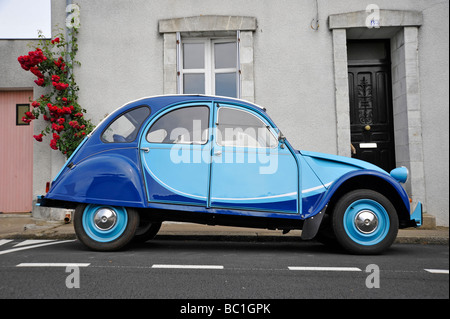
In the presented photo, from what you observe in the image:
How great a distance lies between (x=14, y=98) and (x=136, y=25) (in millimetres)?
3171

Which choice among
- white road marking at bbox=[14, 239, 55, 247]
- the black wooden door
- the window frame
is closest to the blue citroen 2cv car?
white road marking at bbox=[14, 239, 55, 247]

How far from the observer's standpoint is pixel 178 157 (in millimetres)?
4918

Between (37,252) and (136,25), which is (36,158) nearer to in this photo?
(136,25)

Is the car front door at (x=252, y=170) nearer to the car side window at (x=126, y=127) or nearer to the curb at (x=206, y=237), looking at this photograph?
the car side window at (x=126, y=127)

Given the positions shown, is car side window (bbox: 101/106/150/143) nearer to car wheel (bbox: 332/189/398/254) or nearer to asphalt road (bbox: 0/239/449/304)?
asphalt road (bbox: 0/239/449/304)

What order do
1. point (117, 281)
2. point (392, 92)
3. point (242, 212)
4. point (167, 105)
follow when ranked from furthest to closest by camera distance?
1. point (392, 92)
2. point (167, 105)
3. point (242, 212)
4. point (117, 281)

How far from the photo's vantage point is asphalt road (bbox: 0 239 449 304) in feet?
10.1

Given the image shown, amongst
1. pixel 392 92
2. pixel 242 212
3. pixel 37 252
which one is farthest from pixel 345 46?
pixel 37 252

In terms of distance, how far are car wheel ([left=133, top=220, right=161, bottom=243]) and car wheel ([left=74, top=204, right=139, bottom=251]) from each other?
26.1 inches

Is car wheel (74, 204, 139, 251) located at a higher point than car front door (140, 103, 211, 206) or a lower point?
lower

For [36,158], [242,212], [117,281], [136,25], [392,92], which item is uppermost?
[136,25]

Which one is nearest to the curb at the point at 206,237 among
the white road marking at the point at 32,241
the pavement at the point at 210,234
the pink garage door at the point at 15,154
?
the pavement at the point at 210,234

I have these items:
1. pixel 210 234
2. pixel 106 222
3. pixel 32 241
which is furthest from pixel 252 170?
pixel 32 241
